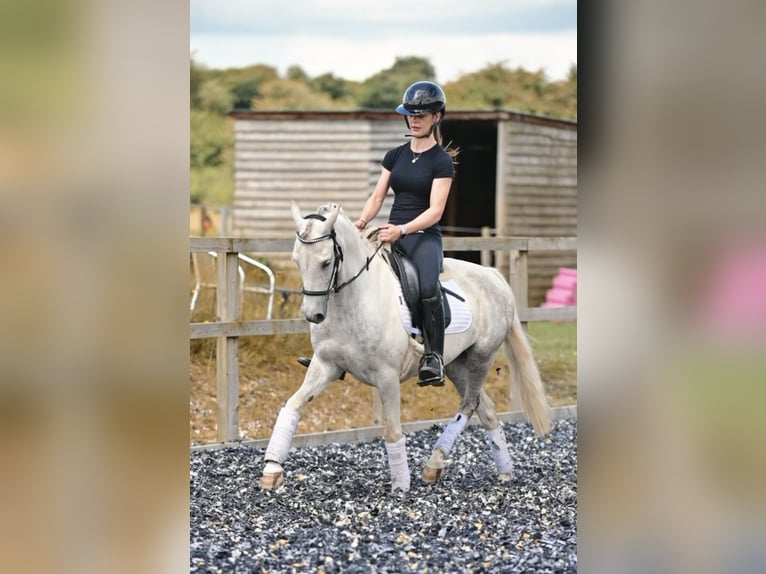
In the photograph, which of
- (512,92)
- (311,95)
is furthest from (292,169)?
(311,95)

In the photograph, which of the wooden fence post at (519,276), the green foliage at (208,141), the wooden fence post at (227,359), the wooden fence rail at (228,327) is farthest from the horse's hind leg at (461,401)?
the green foliage at (208,141)

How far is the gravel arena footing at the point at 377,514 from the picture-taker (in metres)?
4.37

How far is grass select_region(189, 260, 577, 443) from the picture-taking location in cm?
940

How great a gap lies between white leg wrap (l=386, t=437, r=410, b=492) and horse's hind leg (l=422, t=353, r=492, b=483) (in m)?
0.35

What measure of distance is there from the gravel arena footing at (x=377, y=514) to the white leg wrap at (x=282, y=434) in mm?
285

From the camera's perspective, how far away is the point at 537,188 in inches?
696

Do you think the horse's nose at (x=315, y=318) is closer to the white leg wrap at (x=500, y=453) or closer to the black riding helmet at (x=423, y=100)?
the black riding helmet at (x=423, y=100)

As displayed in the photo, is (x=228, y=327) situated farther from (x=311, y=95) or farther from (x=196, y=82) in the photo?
(x=196, y=82)
